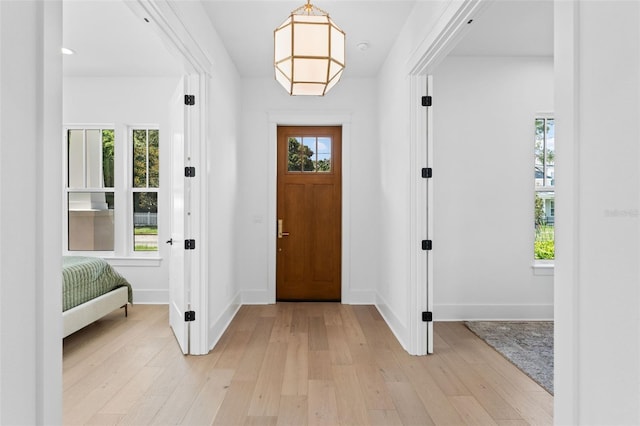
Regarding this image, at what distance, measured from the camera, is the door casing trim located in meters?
4.92

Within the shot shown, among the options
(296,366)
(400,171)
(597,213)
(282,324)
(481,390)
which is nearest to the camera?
(597,213)

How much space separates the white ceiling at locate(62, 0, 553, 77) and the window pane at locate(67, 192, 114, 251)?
5.68 feet

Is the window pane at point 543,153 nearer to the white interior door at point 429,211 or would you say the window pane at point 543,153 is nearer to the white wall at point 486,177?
the white wall at point 486,177

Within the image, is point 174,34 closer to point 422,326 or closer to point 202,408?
point 202,408

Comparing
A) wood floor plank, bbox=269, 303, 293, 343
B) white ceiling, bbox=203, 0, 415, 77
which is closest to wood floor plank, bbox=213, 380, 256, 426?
wood floor plank, bbox=269, 303, 293, 343

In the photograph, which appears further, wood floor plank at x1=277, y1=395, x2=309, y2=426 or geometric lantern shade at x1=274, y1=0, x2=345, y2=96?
geometric lantern shade at x1=274, y1=0, x2=345, y2=96

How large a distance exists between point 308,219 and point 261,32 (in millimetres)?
2333

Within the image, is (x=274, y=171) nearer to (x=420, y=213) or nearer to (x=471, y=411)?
(x=420, y=213)

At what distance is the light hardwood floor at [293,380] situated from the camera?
88.5 inches

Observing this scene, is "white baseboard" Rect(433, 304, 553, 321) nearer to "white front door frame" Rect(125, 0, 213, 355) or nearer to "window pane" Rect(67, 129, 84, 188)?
"white front door frame" Rect(125, 0, 213, 355)

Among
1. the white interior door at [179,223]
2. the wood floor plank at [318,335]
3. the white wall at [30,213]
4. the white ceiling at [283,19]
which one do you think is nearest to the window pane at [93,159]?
the white interior door at [179,223]

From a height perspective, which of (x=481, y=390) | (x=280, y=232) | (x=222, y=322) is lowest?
(x=481, y=390)

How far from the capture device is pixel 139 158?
506 centimetres

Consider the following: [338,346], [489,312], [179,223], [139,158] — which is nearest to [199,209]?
[179,223]
